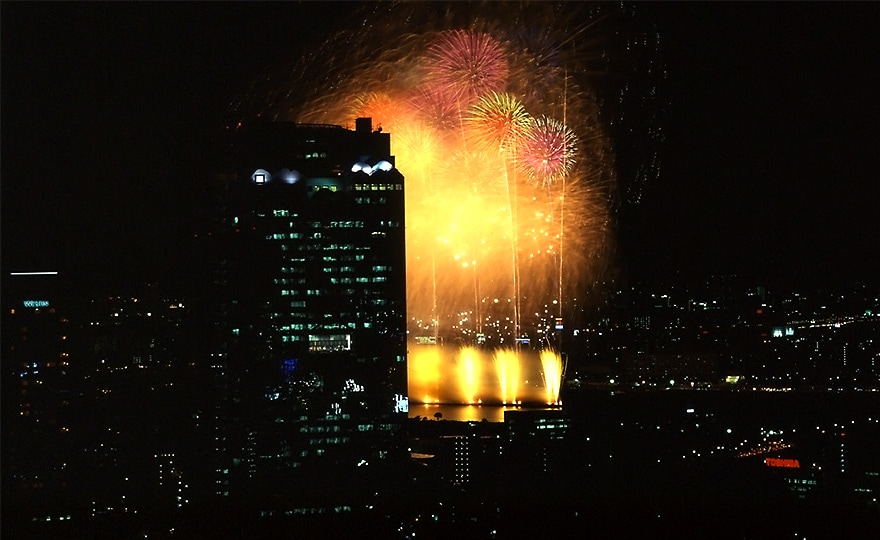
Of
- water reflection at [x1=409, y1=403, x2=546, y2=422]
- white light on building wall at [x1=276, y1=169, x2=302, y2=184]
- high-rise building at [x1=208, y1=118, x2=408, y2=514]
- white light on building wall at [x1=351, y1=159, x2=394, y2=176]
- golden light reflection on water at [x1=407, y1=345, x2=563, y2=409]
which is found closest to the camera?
white light on building wall at [x1=351, y1=159, x2=394, y2=176]

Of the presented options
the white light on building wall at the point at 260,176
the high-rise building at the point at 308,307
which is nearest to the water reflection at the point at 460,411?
the high-rise building at the point at 308,307

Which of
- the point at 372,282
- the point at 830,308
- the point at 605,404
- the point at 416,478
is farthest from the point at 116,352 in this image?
the point at 830,308

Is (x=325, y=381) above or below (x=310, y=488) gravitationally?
above

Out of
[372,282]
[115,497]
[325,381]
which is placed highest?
[372,282]

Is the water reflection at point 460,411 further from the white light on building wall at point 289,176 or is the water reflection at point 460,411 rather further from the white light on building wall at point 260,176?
the white light on building wall at point 260,176

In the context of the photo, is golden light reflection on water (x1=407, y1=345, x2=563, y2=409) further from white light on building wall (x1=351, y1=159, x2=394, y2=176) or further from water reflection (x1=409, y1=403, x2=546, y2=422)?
white light on building wall (x1=351, y1=159, x2=394, y2=176)

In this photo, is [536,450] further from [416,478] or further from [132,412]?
[132,412]

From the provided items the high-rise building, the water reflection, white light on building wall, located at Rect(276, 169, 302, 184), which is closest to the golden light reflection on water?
the water reflection
